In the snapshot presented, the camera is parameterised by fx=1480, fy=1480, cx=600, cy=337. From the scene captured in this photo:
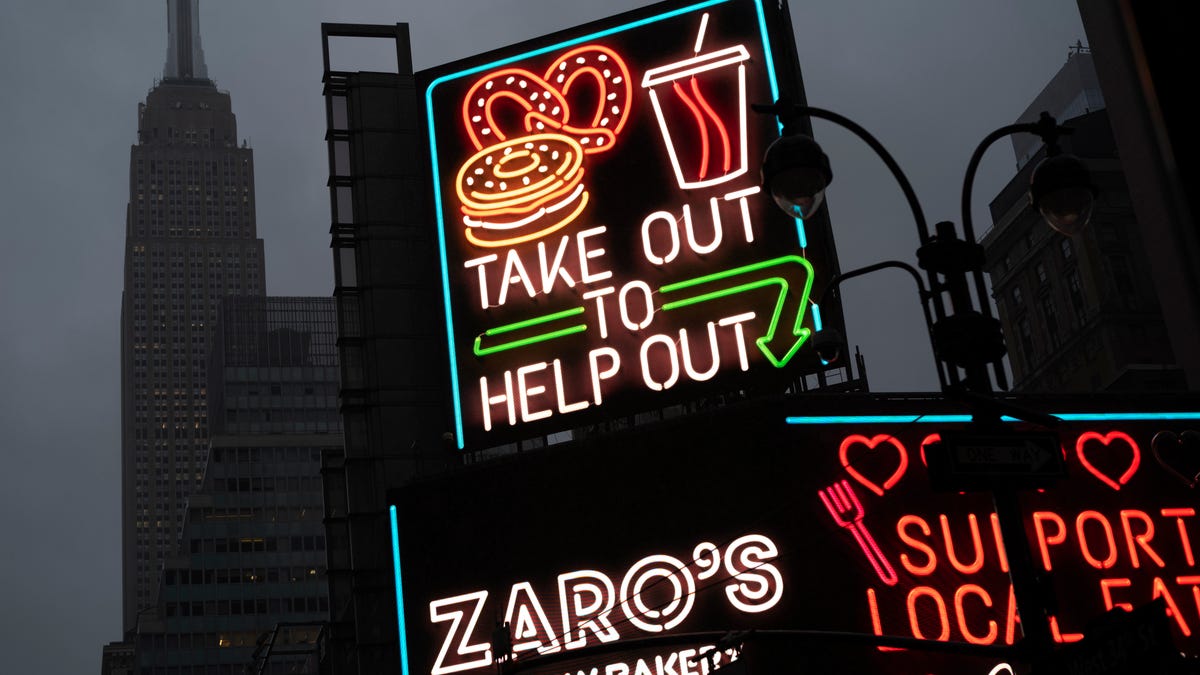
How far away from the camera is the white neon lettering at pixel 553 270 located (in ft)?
104

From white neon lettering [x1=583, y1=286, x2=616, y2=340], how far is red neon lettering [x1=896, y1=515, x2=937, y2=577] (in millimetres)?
Result: 7769

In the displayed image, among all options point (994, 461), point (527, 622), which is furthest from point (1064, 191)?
point (527, 622)

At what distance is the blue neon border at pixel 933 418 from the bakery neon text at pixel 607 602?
2519 millimetres

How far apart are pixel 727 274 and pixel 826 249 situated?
2120 mm

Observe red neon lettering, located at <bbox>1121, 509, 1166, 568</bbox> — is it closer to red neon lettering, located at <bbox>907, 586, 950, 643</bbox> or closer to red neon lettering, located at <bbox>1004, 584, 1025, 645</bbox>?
red neon lettering, located at <bbox>1004, 584, 1025, 645</bbox>

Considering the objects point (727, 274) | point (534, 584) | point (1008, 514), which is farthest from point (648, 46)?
point (1008, 514)

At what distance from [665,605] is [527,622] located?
2653 millimetres

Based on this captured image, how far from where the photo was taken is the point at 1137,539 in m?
26.8

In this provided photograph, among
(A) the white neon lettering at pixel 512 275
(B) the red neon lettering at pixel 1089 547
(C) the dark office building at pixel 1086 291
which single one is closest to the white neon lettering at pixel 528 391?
(A) the white neon lettering at pixel 512 275

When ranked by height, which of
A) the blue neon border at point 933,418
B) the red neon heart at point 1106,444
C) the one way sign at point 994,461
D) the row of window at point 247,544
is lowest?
the one way sign at point 994,461

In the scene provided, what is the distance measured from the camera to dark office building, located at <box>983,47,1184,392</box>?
101812 millimetres

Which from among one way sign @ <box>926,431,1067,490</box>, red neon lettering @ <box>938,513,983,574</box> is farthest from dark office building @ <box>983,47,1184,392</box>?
one way sign @ <box>926,431,1067,490</box>

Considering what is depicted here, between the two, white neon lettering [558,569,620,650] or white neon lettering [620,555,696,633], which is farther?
white neon lettering [558,569,620,650]

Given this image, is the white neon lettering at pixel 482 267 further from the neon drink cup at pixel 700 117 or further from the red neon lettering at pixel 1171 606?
the red neon lettering at pixel 1171 606
